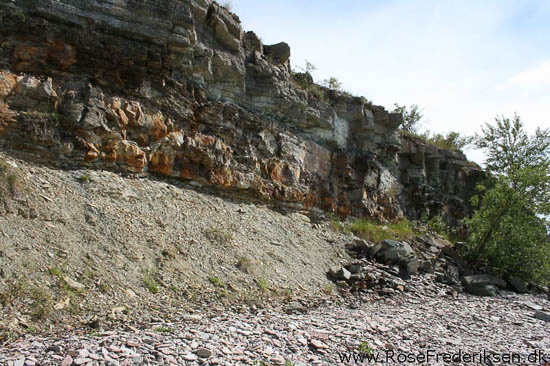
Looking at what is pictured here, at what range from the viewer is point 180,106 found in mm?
10609

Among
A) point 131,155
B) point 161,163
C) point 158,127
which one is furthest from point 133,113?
point 161,163

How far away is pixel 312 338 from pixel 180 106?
7.60m

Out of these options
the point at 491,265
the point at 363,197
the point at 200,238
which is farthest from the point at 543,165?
the point at 200,238

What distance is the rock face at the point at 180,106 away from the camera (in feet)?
27.6

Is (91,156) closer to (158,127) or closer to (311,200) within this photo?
(158,127)

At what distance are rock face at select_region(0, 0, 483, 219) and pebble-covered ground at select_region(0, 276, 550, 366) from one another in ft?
15.9

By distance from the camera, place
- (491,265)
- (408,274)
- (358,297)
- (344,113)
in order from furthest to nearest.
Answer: (344,113)
(491,265)
(408,274)
(358,297)

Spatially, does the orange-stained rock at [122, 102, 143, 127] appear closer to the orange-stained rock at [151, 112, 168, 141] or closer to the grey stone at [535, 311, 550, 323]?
the orange-stained rock at [151, 112, 168, 141]

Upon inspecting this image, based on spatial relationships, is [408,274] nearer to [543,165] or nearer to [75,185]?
[543,165]

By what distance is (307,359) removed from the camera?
5.19 m

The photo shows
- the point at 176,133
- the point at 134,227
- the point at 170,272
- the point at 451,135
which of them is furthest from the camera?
the point at 451,135

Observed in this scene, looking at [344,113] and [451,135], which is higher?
[451,135]

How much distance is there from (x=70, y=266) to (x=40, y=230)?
3.17 ft

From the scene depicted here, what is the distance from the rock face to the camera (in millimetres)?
8406
